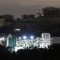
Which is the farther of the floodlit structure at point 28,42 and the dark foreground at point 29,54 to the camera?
the floodlit structure at point 28,42

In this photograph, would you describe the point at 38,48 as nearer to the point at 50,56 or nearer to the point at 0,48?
the point at 50,56

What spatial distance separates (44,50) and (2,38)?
6212 mm

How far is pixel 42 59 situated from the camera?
1367 inches

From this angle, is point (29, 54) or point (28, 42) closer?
point (29, 54)

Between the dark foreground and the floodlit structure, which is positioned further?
the floodlit structure

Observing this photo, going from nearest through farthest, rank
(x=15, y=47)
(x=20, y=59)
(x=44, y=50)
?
(x=20, y=59) < (x=15, y=47) < (x=44, y=50)

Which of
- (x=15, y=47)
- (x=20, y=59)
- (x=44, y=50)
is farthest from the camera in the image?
(x=44, y=50)

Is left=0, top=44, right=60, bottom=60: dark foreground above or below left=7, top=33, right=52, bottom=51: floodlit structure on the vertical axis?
below

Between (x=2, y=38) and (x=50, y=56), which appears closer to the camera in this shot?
(x=50, y=56)

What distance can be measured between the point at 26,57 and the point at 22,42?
6.55 feet

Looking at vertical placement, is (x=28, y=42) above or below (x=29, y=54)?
above

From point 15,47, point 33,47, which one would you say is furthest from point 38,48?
point 15,47

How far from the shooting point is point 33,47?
123 ft

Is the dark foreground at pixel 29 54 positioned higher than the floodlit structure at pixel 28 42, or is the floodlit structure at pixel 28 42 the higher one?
the floodlit structure at pixel 28 42
